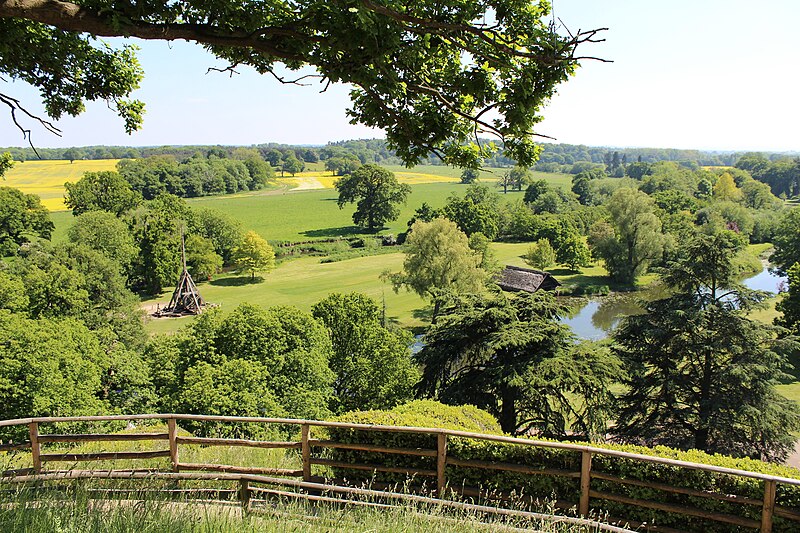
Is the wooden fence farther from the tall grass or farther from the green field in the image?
the green field

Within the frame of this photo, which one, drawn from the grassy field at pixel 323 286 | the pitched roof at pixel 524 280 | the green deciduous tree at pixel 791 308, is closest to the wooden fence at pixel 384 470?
the green deciduous tree at pixel 791 308

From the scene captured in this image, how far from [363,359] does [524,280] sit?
30.0 m

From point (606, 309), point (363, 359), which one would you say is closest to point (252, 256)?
point (606, 309)

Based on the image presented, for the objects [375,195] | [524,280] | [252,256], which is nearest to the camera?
[524,280]

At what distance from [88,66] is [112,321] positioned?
27.0 metres

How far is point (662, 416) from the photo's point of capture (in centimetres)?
1869

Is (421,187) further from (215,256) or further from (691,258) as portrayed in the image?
(691,258)

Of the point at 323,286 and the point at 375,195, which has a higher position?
the point at 375,195

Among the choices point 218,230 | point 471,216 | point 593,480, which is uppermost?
point 593,480

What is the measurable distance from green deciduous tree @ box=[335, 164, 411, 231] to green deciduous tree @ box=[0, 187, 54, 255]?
133 feet

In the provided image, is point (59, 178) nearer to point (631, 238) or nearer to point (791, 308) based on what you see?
point (631, 238)

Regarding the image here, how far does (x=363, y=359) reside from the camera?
23234mm

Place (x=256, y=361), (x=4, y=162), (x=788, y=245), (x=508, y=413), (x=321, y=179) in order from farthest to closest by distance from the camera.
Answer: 1. (x=321, y=179)
2. (x=788, y=245)
3. (x=256, y=361)
4. (x=508, y=413)
5. (x=4, y=162)

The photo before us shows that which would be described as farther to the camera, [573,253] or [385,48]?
[573,253]
